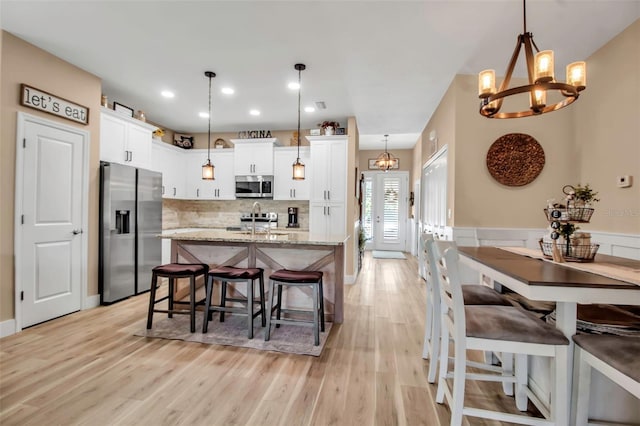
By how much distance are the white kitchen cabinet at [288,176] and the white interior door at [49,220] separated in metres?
2.78

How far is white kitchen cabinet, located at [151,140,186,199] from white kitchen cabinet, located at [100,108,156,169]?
55 centimetres

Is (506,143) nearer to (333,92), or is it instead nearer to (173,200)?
(333,92)

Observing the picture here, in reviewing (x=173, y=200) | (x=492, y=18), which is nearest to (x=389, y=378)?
(x=492, y=18)

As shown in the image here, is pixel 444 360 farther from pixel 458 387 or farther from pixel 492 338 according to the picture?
pixel 492 338

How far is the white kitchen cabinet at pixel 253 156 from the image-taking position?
547 centimetres

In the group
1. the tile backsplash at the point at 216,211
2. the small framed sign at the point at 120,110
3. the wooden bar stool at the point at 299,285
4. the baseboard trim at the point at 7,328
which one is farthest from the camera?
the tile backsplash at the point at 216,211

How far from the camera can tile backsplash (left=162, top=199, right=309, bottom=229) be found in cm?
578

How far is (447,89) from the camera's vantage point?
3.92 metres

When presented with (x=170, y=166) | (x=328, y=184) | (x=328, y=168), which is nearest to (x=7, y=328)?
(x=170, y=166)

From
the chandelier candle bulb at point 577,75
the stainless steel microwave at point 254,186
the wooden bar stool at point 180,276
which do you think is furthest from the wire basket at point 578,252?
the stainless steel microwave at point 254,186

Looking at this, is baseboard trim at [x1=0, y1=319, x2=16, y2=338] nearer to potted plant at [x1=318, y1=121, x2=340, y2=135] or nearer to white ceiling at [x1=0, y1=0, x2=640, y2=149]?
white ceiling at [x1=0, y1=0, x2=640, y2=149]

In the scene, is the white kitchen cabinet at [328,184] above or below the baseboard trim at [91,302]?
above

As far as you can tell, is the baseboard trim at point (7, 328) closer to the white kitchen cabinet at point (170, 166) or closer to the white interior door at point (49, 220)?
the white interior door at point (49, 220)

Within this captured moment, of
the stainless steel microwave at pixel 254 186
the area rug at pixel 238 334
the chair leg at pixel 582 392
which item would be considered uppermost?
the stainless steel microwave at pixel 254 186
